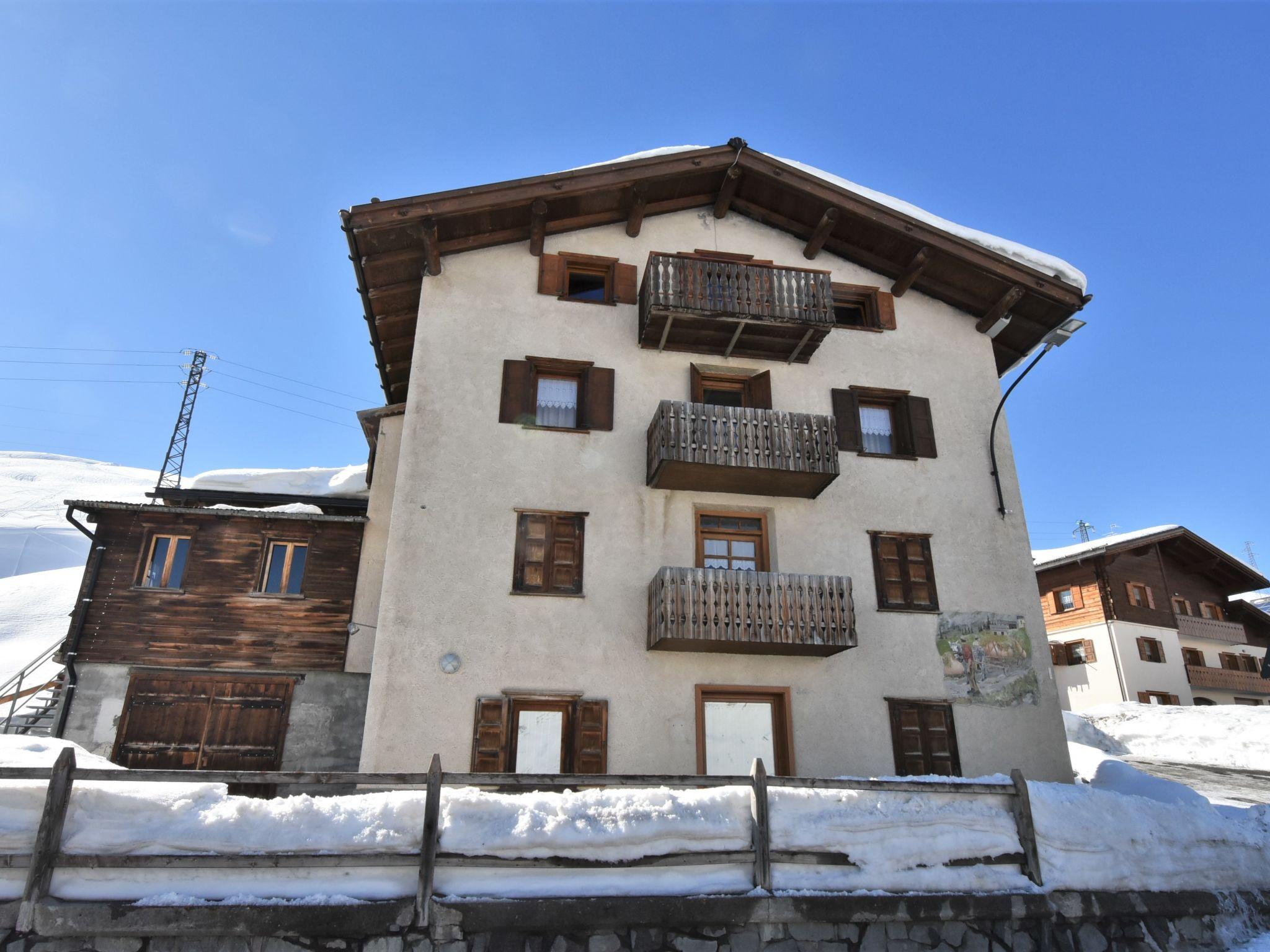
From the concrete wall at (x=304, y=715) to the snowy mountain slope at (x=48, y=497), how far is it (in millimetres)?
35991

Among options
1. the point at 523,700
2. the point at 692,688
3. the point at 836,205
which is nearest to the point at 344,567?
the point at 523,700

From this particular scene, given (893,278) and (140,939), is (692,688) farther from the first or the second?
(893,278)

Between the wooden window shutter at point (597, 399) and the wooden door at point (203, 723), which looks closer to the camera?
the wooden window shutter at point (597, 399)

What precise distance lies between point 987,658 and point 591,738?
7.42 meters

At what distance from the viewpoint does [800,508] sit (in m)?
16.5

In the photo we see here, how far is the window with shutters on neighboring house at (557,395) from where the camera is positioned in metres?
16.3

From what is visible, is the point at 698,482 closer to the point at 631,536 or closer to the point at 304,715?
the point at 631,536

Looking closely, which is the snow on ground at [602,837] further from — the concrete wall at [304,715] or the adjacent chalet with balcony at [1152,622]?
the adjacent chalet with balcony at [1152,622]

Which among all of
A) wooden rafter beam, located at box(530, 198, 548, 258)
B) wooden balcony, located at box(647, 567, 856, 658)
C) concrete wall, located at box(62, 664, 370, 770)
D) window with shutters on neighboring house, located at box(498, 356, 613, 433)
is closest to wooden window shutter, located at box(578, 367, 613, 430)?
window with shutters on neighboring house, located at box(498, 356, 613, 433)

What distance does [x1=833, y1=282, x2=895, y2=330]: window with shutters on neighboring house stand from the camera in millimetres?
18766

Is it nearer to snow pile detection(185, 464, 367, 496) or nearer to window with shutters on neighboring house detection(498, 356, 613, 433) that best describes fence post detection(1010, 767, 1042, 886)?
window with shutters on neighboring house detection(498, 356, 613, 433)

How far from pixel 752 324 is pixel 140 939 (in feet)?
43.5

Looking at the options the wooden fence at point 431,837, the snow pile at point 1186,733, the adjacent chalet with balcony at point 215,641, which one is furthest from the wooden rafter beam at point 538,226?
the snow pile at point 1186,733

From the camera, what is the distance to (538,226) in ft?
56.6
